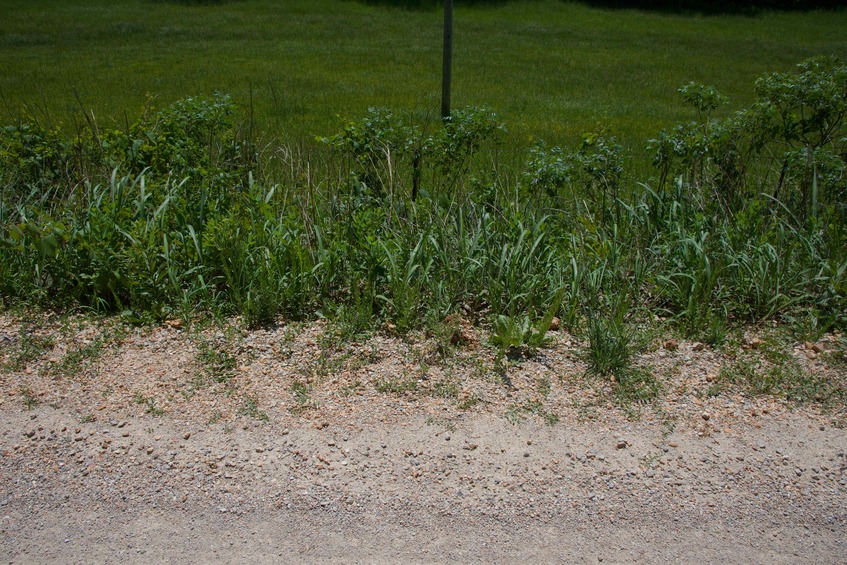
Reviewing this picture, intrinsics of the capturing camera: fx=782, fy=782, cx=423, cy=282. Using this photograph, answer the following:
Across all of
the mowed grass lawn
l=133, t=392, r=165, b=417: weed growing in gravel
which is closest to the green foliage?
l=133, t=392, r=165, b=417: weed growing in gravel

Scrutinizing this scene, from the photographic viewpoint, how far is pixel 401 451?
3.63m

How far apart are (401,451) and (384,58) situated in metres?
15.1

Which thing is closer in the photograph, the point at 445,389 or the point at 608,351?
the point at 445,389

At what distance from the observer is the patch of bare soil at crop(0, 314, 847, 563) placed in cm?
316

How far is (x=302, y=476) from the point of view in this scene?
11.4 feet

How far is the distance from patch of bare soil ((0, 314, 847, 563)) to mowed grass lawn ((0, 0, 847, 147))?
3392 millimetres

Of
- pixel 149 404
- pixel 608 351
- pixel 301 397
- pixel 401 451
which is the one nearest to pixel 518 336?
pixel 608 351

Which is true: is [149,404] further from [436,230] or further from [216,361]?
[436,230]

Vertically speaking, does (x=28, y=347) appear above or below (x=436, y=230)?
below

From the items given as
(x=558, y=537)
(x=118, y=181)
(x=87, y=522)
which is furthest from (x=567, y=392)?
(x=118, y=181)

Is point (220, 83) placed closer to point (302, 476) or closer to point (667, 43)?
point (302, 476)

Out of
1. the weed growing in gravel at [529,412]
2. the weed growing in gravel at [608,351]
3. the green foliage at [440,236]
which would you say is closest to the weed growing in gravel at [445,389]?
the green foliage at [440,236]

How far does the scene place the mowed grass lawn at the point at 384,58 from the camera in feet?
39.4

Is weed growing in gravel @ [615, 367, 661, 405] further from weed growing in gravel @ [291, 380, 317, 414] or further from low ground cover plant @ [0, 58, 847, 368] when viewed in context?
weed growing in gravel @ [291, 380, 317, 414]
